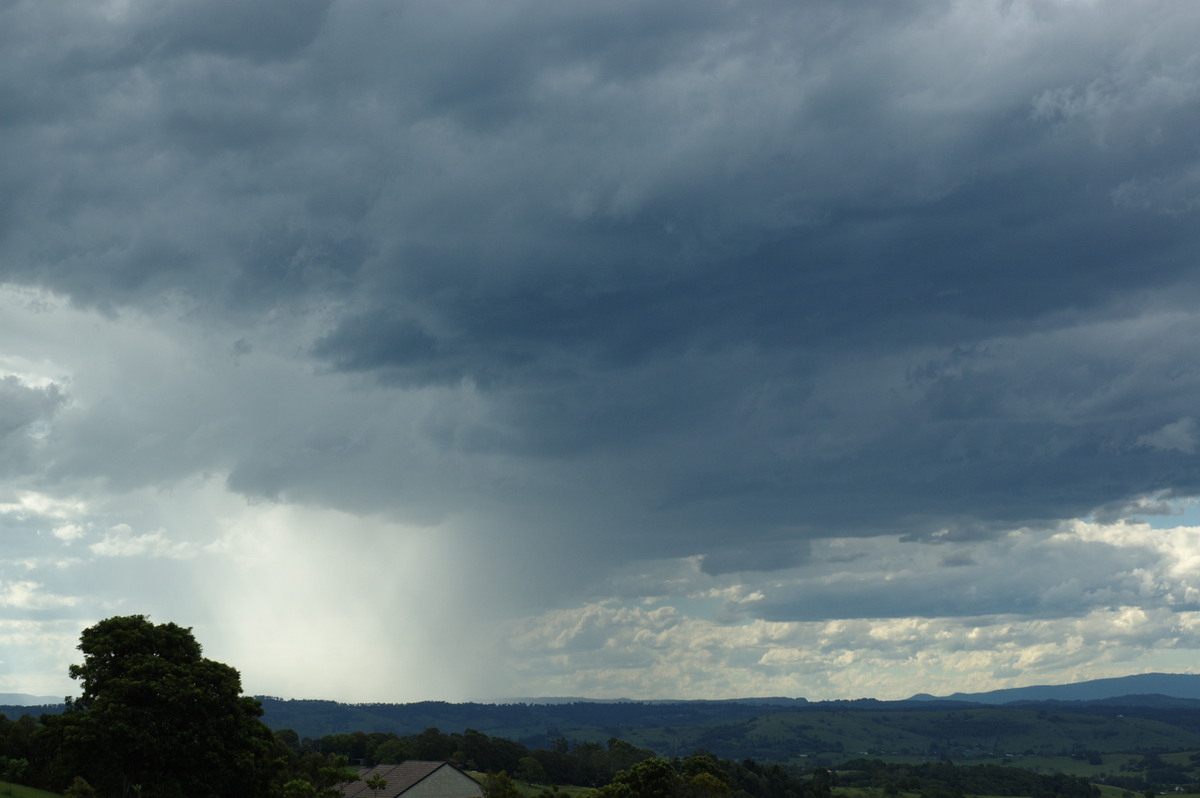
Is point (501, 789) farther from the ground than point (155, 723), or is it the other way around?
point (155, 723)

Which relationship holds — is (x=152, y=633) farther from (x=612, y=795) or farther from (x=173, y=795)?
(x=612, y=795)

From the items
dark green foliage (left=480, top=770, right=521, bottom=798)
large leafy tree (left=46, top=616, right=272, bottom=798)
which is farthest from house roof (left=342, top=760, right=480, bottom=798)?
large leafy tree (left=46, top=616, right=272, bottom=798)

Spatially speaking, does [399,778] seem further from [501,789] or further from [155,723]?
[155,723]

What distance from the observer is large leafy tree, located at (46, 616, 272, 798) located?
82562mm

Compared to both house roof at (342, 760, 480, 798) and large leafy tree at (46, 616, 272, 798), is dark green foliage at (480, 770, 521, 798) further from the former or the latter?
large leafy tree at (46, 616, 272, 798)

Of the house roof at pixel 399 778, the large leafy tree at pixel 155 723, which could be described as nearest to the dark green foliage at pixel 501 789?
the house roof at pixel 399 778

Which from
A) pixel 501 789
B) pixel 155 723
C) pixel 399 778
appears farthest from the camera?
pixel 399 778

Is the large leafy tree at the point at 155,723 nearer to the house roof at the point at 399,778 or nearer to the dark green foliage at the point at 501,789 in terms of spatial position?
the dark green foliage at the point at 501,789

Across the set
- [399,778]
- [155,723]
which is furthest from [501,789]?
[155,723]

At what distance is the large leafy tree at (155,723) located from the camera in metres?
82.6

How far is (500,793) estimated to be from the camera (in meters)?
126

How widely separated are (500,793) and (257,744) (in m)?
43.9

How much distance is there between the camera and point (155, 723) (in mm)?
83312

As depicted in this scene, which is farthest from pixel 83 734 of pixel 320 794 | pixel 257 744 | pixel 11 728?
pixel 320 794
